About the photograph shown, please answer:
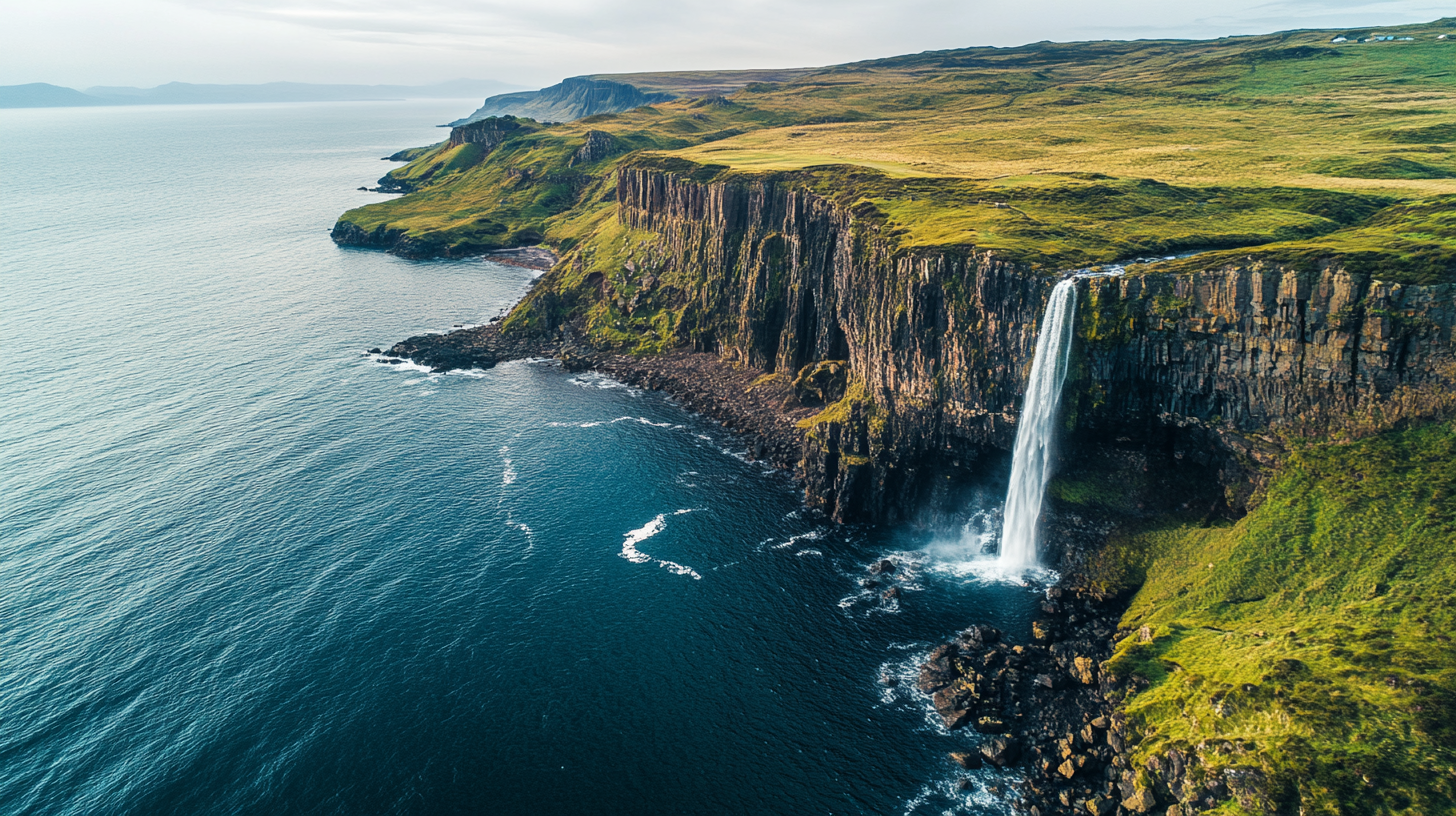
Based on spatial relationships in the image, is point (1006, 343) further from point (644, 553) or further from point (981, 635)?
point (644, 553)

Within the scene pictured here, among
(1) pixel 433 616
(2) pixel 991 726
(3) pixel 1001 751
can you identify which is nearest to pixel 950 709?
(2) pixel 991 726

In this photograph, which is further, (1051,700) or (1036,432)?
(1036,432)

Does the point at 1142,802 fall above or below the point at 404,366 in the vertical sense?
below

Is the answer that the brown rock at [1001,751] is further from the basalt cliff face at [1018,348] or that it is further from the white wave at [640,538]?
the white wave at [640,538]

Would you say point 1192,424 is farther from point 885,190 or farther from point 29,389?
point 29,389

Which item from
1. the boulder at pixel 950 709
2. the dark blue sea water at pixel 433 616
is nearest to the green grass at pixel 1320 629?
the boulder at pixel 950 709

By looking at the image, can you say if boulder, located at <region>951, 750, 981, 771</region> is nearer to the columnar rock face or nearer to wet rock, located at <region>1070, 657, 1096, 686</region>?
wet rock, located at <region>1070, 657, 1096, 686</region>
